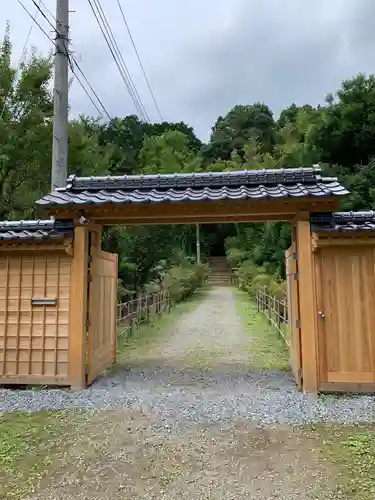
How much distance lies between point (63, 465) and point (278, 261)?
13832 mm

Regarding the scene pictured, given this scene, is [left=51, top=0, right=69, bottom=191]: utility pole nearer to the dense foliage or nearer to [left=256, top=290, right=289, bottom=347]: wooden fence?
the dense foliage

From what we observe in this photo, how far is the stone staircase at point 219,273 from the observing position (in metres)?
25.1

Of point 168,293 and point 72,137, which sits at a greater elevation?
point 72,137

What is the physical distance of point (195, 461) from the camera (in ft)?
9.40

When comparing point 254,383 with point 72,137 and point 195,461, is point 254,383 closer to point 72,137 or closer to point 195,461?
point 195,461

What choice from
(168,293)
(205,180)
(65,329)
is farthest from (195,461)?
(168,293)

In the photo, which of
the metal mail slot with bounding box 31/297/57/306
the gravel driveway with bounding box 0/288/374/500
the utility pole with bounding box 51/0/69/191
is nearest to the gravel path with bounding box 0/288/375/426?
the gravel driveway with bounding box 0/288/374/500

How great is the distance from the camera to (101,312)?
17.6ft

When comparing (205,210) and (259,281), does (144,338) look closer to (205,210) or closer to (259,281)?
(205,210)

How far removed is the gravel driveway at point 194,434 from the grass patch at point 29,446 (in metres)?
0.14

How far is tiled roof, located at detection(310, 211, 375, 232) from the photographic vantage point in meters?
4.15

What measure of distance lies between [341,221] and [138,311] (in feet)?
22.0

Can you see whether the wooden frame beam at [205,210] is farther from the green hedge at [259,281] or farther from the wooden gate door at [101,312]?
the green hedge at [259,281]

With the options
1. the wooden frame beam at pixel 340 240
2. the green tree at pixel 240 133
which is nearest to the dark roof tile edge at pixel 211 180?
the wooden frame beam at pixel 340 240
